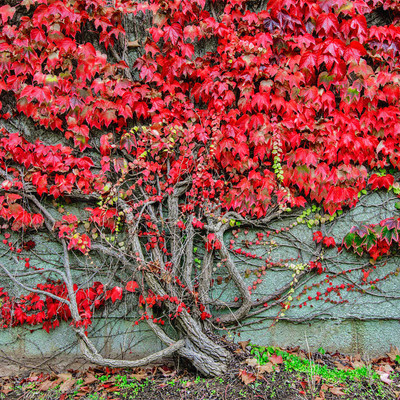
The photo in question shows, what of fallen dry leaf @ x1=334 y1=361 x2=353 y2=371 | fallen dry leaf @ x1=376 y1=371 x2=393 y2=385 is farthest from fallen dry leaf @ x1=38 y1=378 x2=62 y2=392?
fallen dry leaf @ x1=376 y1=371 x2=393 y2=385

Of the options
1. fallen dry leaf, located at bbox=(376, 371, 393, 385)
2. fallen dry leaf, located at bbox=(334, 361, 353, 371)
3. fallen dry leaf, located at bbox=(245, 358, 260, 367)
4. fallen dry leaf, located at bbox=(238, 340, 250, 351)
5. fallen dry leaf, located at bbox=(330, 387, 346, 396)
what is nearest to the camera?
fallen dry leaf, located at bbox=(330, 387, 346, 396)

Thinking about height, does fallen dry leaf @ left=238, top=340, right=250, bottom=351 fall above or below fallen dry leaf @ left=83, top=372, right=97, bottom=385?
below

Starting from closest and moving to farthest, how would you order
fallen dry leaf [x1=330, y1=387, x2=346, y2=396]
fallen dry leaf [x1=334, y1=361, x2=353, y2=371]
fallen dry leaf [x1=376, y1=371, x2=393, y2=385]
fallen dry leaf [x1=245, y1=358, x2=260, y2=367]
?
1. fallen dry leaf [x1=330, y1=387, x2=346, y2=396]
2. fallen dry leaf [x1=376, y1=371, x2=393, y2=385]
3. fallen dry leaf [x1=245, y1=358, x2=260, y2=367]
4. fallen dry leaf [x1=334, y1=361, x2=353, y2=371]

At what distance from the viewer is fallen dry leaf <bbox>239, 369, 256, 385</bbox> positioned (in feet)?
8.02

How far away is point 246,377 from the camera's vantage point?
2473 mm

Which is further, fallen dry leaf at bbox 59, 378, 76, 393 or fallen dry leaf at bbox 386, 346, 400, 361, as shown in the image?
fallen dry leaf at bbox 386, 346, 400, 361

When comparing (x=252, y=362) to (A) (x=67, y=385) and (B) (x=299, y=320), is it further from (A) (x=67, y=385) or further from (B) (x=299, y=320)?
(A) (x=67, y=385)

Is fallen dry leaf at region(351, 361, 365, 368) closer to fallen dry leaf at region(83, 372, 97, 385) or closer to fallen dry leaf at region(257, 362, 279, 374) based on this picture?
fallen dry leaf at region(257, 362, 279, 374)

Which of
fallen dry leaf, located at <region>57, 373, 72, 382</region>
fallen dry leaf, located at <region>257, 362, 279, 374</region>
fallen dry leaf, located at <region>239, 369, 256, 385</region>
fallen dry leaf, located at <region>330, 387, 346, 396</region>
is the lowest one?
fallen dry leaf, located at <region>330, 387, 346, 396</region>

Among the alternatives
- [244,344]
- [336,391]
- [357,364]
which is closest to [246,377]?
[244,344]

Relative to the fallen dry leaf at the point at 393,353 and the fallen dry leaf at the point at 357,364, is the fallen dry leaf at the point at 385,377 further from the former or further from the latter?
the fallen dry leaf at the point at 393,353

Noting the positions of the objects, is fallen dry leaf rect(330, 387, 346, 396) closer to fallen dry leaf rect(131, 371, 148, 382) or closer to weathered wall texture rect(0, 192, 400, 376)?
weathered wall texture rect(0, 192, 400, 376)

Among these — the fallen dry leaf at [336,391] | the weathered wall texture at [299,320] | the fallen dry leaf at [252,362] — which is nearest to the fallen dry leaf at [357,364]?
the weathered wall texture at [299,320]

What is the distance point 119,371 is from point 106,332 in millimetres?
394
